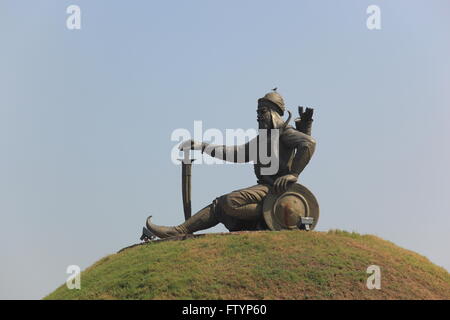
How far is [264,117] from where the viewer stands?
77.0 feet

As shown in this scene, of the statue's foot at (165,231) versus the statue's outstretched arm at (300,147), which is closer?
the statue's outstretched arm at (300,147)

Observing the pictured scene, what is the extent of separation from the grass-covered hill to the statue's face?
3119 millimetres

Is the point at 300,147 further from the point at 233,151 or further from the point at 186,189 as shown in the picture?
the point at 186,189

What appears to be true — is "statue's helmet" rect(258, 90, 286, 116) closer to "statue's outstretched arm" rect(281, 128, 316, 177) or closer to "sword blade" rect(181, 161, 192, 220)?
"statue's outstretched arm" rect(281, 128, 316, 177)

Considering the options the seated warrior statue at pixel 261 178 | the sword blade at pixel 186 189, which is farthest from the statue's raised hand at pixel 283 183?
the sword blade at pixel 186 189

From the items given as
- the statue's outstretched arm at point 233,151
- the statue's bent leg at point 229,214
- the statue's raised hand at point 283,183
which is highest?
the statue's outstretched arm at point 233,151

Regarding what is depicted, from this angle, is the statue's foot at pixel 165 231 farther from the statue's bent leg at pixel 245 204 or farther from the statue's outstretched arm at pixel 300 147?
the statue's outstretched arm at pixel 300 147

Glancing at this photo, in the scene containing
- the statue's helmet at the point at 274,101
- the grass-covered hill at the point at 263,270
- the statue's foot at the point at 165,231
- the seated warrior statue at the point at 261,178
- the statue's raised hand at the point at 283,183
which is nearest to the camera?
the grass-covered hill at the point at 263,270

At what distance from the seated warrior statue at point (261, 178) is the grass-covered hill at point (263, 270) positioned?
2.67 feet

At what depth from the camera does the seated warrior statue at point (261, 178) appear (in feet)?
74.6

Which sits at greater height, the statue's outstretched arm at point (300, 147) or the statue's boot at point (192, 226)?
the statue's outstretched arm at point (300, 147)

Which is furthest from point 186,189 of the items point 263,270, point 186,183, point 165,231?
point 263,270

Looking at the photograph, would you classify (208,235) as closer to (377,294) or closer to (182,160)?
(182,160)
